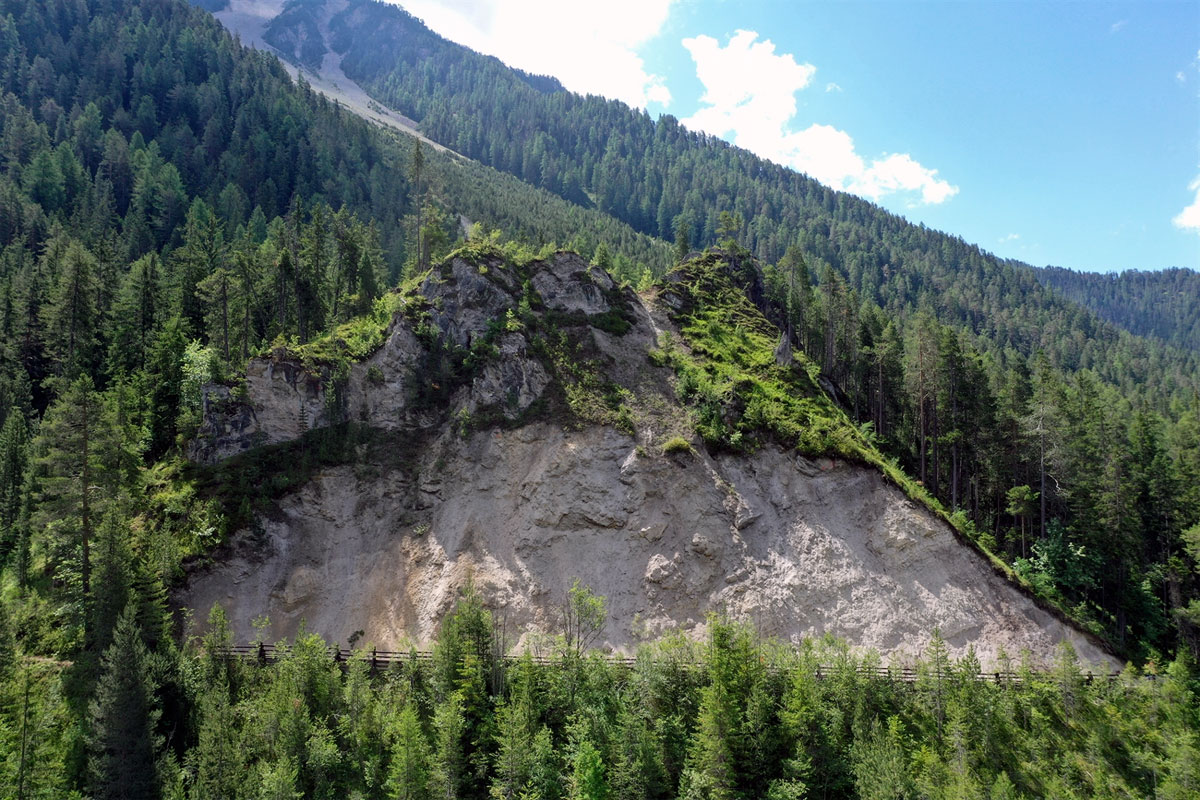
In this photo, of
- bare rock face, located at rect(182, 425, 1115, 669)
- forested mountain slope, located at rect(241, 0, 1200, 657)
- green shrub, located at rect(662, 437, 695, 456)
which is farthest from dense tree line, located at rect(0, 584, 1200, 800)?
green shrub, located at rect(662, 437, 695, 456)

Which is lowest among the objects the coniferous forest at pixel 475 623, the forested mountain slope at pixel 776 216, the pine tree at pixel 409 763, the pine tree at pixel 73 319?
the pine tree at pixel 409 763

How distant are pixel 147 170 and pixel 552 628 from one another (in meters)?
93.2

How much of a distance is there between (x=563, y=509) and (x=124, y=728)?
2266 centimetres

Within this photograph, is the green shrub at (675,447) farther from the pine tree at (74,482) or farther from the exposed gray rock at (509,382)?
the pine tree at (74,482)

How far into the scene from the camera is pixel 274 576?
36.8 metres

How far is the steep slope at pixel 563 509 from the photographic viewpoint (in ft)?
117

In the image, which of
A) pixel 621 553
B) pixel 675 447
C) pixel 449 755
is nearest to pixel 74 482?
pixel 449 755

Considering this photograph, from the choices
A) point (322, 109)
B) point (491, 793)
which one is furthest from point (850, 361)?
point (322, 109)

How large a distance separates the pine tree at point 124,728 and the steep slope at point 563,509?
5700mm

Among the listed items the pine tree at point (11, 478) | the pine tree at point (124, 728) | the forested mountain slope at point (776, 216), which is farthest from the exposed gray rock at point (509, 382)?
the forested mountain slope at point (776, 216)

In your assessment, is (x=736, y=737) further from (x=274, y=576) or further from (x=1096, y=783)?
(x=274, y=576)

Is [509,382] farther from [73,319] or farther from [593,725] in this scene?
[73,319]

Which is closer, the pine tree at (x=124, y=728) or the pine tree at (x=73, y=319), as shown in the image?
the pine tree at (x=124, y=728)

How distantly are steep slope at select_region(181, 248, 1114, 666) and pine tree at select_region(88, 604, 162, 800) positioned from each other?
570cm
